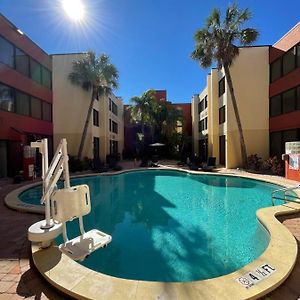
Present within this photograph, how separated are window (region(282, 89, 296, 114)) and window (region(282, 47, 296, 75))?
1.43 metres

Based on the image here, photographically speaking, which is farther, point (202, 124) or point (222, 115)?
point (202, 124)

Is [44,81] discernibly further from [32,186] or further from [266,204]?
[266,204]

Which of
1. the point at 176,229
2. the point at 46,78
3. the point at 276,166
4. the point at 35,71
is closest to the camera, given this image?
the point at 176,229

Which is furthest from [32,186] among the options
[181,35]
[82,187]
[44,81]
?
[181,35]

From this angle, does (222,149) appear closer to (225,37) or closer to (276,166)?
(276,166)

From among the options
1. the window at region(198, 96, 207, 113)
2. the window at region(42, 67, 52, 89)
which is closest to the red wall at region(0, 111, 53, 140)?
the window at region(42, 67, 52, 89)

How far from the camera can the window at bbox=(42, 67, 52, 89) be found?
19708 mm

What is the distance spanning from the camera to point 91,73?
66.4ft

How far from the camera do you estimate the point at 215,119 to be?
2256 cm

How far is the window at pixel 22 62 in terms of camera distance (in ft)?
52.6

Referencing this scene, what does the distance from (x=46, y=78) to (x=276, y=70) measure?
59.3 feet

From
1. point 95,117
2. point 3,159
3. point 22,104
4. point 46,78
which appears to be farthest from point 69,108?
point 3,159

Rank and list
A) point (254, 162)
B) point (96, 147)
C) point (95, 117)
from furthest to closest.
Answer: point (96, 147) → point (95, 117) → point (254, 162)

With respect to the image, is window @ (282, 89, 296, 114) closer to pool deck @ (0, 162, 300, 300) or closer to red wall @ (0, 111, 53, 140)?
pool deck @ (0, 162, 300, 300)
